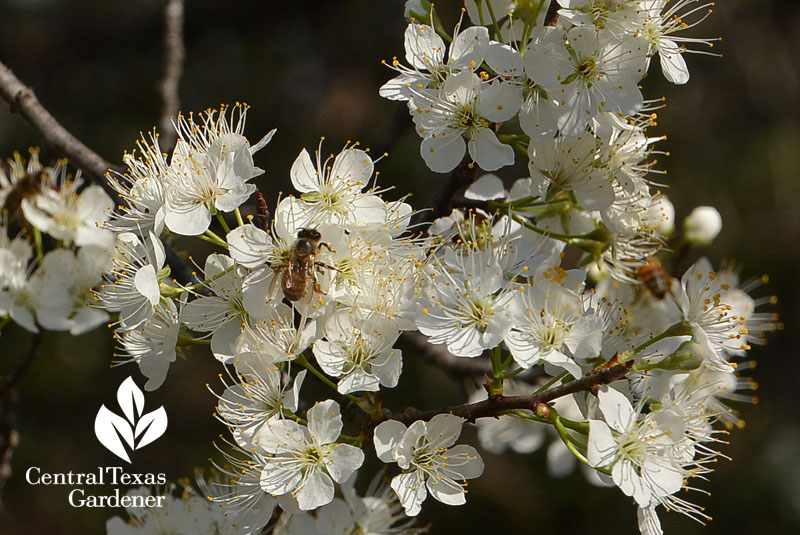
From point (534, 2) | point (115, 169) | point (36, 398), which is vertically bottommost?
point (36, 398)

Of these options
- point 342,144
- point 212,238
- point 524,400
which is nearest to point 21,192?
point 212,238

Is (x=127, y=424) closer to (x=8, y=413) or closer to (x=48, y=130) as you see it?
(x=8, y=413)

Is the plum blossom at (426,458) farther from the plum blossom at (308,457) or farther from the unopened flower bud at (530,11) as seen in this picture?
the unopened flower bud at (530,11)

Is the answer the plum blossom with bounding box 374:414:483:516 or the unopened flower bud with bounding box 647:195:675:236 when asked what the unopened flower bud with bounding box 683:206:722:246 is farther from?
the plum blossom with bounding box 374:414:483:516

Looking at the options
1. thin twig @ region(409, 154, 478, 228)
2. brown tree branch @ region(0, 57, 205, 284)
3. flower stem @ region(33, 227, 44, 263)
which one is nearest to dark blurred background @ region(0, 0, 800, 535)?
flower stem @ region(33, 227, 44, 263)

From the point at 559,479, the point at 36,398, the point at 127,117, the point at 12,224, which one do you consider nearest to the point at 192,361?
the point at 36,398

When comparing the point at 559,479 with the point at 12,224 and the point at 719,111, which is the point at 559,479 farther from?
the point at 12,224

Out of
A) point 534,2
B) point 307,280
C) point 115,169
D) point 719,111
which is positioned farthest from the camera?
point 719,111
